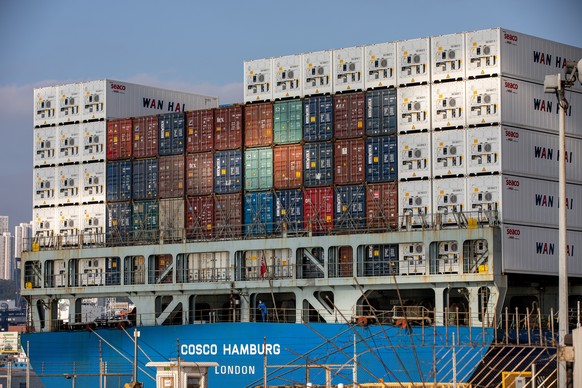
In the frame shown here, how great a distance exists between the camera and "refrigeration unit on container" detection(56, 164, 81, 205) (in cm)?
6662

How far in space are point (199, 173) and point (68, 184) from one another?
34.3ft

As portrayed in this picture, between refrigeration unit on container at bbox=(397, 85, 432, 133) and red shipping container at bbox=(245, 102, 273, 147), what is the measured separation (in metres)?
6.78

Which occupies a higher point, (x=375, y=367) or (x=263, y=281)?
(x=263, y=281)

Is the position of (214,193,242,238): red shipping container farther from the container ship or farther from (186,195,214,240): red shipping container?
(186,195,214,240): red shipping container

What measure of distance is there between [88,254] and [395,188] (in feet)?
60.1

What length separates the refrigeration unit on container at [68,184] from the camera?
66.6 m

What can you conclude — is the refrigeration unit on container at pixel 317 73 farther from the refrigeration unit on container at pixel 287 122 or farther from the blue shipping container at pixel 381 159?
the blue shipping container at pixel 381 159

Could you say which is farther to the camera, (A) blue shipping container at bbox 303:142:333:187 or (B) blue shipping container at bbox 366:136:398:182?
(A) blue shipping container at bbox 303:142:333:187

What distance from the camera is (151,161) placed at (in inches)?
2450

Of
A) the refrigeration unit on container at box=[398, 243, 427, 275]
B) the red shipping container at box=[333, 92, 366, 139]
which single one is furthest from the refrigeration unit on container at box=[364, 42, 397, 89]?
the refrigeration unit on container at box=[398, 243, 427, 275]

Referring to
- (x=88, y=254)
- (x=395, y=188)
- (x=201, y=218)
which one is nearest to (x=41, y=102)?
(x=88, y=254)

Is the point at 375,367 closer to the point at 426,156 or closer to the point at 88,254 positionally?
the point at 426,156

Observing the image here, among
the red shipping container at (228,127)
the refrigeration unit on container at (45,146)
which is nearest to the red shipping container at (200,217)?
the red shipping container at (228,127)

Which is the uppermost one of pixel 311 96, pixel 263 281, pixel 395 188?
pixel 311 96
